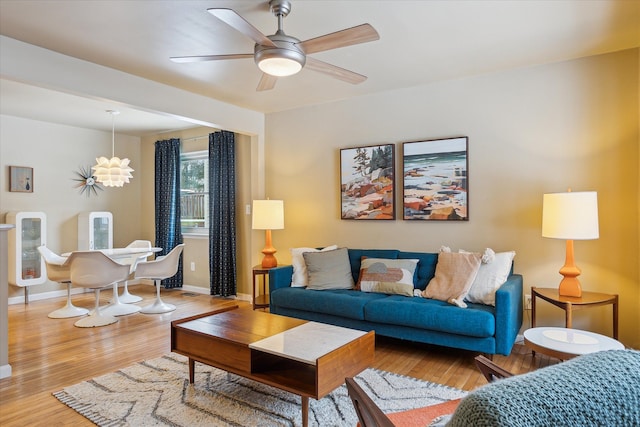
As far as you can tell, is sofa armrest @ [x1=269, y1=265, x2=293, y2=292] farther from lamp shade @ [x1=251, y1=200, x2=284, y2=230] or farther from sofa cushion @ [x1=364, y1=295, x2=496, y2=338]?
sofa cushion @ [x1=364, y1=295, x2=496, y2=338]

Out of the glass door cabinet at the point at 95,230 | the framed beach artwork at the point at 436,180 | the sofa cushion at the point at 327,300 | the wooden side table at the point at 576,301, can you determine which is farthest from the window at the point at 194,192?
the wooden side table at the point at 576,301

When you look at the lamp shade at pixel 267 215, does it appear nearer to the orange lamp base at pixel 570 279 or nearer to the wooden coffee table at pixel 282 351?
the wooden coffee table at pixel 282 351

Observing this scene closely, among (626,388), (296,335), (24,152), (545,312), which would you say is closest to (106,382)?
(296,335)

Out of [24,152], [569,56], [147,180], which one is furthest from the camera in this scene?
[147,180]

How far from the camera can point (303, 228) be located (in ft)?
16.0

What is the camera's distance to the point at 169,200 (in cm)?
605

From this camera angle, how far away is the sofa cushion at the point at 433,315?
2.85 meters

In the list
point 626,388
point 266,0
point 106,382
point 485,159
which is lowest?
point 106,382

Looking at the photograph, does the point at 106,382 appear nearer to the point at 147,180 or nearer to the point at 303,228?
the point at 303,228

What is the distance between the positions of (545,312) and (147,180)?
6.02m

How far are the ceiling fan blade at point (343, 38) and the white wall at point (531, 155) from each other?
200 centimetres

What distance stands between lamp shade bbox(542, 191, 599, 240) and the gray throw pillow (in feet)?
6.07

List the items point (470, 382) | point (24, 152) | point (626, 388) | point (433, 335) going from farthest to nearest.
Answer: point (24, 152)
point (433, 335)
point (470, 382)
point (626, 388)

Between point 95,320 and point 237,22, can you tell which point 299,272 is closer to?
point 95,320
